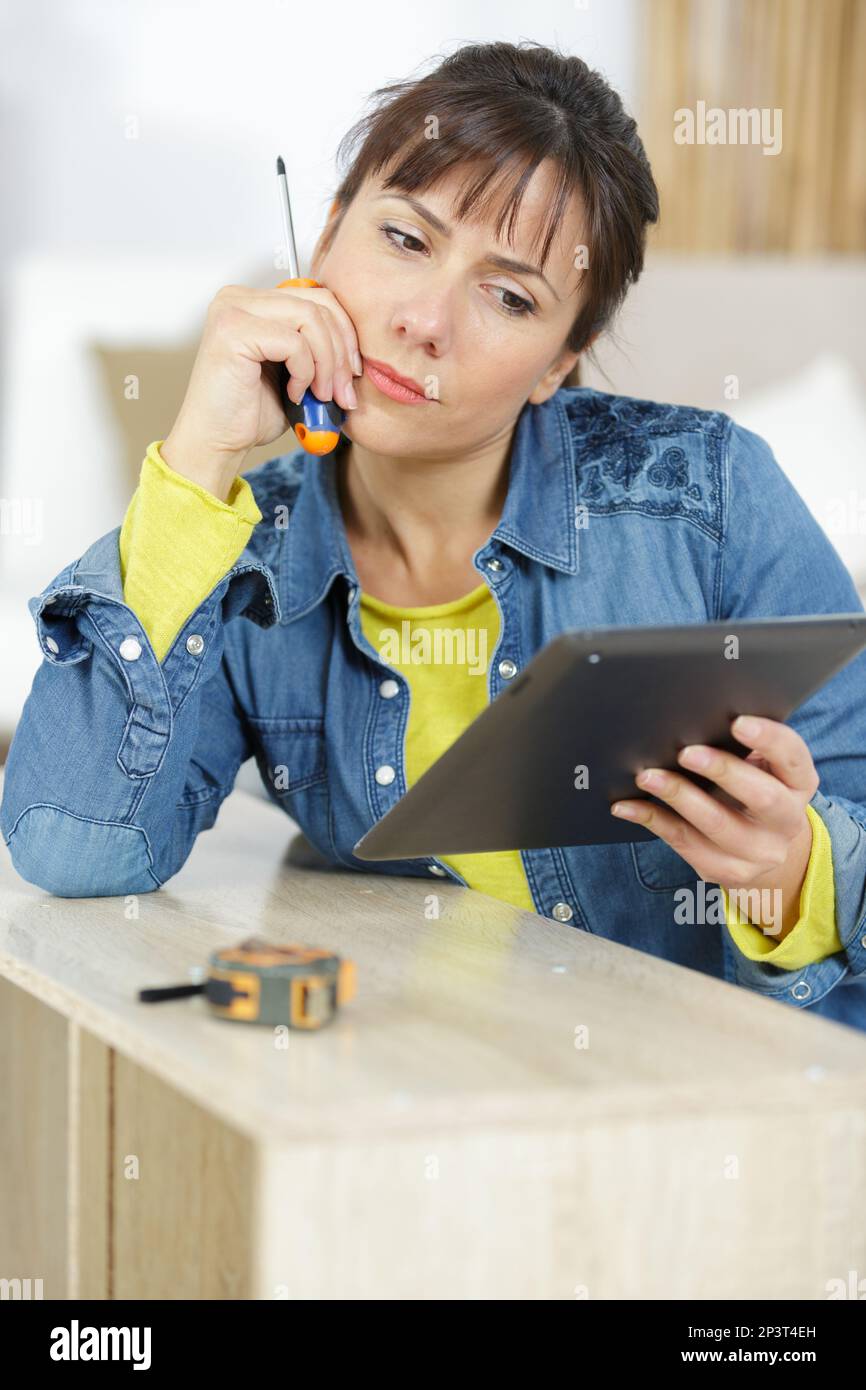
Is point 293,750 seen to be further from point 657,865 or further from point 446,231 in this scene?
point 446,231

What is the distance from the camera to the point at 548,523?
1.26 m

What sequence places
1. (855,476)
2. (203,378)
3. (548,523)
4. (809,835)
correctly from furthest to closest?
1. (855,476)
2. (548,523)
3. (203,378)
4. (809,835)

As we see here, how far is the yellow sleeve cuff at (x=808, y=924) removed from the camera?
103 cm

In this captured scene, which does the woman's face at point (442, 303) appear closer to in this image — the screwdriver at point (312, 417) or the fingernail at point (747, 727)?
the screwdriver at point (312, 417)

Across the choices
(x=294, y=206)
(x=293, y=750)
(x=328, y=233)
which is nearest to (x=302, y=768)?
(x=293, y=750)

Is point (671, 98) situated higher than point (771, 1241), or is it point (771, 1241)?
point (671, 98)

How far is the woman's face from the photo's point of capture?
1147mm

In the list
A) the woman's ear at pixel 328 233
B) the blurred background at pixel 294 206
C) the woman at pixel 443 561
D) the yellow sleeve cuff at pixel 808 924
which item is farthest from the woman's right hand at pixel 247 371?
the blurred background at pixel 294 206

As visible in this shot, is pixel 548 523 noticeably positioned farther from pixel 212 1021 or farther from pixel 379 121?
pixel 212 1021

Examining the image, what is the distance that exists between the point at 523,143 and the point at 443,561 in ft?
1.12

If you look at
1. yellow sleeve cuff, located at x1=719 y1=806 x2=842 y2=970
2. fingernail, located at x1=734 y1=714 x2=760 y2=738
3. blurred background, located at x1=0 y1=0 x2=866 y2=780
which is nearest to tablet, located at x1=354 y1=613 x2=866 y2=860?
fingernail, located at x1=734 y1=714 x2=760 y2=738

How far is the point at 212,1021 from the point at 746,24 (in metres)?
3.40
